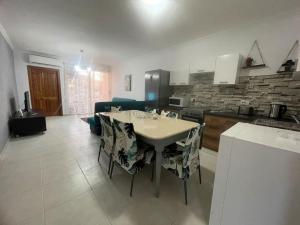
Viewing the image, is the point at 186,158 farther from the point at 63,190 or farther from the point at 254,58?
the point at 254,58

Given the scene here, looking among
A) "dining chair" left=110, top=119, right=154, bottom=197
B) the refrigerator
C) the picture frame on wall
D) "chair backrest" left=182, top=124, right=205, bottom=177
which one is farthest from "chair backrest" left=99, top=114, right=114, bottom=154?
the picture frame on wall

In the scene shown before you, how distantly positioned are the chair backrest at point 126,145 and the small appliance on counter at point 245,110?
2264mm

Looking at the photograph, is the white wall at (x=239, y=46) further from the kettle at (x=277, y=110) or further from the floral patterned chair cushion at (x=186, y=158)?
the floral patterned chair cushion at (x=186, y=158)

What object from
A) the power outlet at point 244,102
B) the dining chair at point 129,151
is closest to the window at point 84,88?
the dining chair at point 129,151

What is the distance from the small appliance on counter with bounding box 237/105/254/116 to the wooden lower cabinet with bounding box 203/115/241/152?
365 mm

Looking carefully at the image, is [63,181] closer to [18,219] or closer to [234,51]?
[18,219]

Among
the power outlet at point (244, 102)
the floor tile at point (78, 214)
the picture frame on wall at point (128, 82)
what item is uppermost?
the picture frame on wall at point (128, 82)

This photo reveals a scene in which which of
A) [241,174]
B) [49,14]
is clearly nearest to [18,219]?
[241,174]

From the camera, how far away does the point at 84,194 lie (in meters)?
1.66

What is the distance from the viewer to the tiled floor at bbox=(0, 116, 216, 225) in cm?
137

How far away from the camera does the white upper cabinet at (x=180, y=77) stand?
3.51m

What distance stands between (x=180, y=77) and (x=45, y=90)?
5.50 metres

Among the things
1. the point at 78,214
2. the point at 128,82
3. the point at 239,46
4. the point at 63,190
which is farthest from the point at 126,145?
the point at 128,82

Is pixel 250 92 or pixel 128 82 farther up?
pixel 128 82
